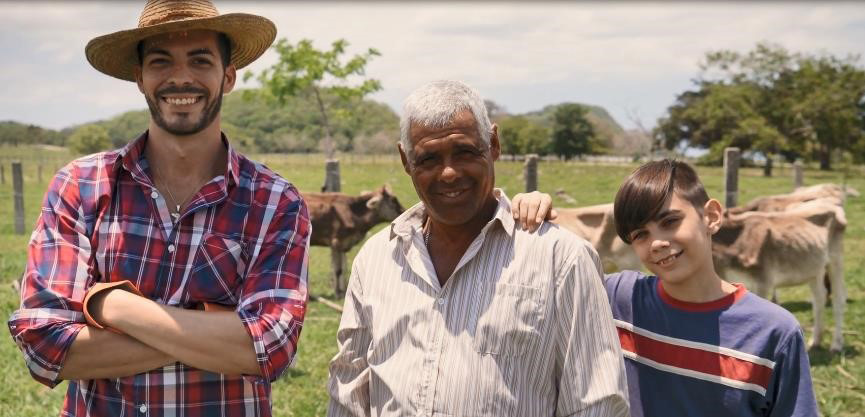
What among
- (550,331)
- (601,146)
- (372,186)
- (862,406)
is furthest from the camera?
(601,146)

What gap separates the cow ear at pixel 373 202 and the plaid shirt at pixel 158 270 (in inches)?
360

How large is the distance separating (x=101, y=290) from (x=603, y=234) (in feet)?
21.0

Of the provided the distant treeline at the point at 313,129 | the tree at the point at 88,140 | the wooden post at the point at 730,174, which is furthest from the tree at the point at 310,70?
the tree at the point at 88,140

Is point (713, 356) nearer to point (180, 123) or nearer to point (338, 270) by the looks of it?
point (180, 123)

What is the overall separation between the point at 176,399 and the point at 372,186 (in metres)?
22.8

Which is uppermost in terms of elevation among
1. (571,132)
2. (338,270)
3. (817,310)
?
(571,132)

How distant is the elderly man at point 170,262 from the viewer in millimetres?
2279

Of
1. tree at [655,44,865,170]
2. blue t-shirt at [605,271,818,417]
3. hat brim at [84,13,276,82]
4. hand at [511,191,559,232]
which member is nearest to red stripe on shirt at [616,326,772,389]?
blue t-shirt at [605,271,818,417]

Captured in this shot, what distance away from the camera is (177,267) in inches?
93.9

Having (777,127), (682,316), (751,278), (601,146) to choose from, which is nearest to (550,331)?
(682,316)

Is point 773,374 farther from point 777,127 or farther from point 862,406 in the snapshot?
point 777,127

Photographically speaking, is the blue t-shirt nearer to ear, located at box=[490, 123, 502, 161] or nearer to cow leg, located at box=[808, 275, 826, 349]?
ear, located at box=[490, 123, 502, 161]

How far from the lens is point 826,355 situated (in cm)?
720

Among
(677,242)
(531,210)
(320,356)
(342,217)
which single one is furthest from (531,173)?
(531,210)
